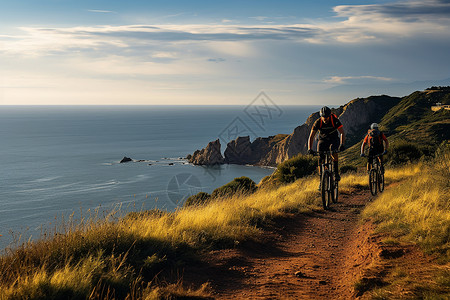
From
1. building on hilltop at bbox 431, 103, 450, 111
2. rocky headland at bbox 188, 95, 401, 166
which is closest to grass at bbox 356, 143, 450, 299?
building on hilltop at bbox 431, 103, 450, 111

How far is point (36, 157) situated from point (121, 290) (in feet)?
490

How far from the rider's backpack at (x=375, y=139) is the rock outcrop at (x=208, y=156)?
121 m

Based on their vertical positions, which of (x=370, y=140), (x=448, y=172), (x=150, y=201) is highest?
(x=370, y=140)

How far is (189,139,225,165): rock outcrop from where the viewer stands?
133 m

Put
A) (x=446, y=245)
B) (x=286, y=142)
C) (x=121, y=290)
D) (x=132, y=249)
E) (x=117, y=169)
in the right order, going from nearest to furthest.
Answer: (x=121, y=290)
(x=446, y=245)
(x=132, y=249)
(x=117, y=169)
(x=286, y=142)

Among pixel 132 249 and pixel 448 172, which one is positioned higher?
pixel 448 172

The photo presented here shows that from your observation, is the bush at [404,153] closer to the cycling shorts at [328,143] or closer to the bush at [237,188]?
the bush at [237,188]

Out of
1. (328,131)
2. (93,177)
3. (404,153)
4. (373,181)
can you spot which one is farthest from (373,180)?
(93,177)

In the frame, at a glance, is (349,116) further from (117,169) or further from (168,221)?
(168,221)

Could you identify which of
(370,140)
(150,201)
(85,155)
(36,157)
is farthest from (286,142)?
(370,140)

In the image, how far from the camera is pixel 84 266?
4.76 m

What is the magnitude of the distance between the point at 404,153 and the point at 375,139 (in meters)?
12.6

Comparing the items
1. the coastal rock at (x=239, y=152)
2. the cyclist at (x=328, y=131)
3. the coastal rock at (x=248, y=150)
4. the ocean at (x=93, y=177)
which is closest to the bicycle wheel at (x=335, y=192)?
the cyclist at (x=328, y=131)

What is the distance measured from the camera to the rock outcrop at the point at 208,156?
437ft
